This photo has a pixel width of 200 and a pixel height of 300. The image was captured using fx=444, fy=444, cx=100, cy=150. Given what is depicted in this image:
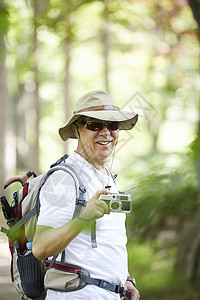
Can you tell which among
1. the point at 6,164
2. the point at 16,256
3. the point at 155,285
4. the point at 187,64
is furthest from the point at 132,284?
the point at 187,64

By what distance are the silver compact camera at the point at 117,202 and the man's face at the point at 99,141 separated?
586 mm

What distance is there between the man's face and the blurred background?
8 cm

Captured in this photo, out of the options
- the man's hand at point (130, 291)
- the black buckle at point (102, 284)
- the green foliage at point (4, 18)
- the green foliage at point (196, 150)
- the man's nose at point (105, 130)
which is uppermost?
the green foliage at point (4, 18)

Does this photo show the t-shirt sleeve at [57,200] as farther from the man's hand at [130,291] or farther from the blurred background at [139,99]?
the man's hand at [130,291]

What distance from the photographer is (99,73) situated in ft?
84.3

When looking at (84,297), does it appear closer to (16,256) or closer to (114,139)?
(16,256)

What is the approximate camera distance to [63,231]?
1876 millimetres

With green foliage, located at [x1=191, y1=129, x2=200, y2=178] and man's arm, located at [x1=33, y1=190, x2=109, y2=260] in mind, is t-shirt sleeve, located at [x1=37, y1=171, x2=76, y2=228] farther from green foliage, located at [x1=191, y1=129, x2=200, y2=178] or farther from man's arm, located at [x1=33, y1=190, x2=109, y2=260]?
green foliage, located at [x1=191, y1=129, x2=200, y2=178]

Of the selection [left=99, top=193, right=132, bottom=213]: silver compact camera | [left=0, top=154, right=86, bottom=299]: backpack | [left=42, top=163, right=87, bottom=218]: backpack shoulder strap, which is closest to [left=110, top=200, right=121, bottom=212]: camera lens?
[left=99, top=193, right=132, bottom=213]: silver compact camera

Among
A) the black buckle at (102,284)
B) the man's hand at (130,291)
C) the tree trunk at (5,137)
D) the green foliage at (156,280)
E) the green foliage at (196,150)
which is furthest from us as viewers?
the tree trunk at (5,137)

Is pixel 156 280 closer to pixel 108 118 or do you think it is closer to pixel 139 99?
pixel 108 118

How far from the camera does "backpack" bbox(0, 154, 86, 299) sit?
2146 millimetres

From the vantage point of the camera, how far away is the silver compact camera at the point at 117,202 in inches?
68.3

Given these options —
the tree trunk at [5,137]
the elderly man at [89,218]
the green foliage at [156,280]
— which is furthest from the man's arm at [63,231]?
the tree trunk at [5,137]
